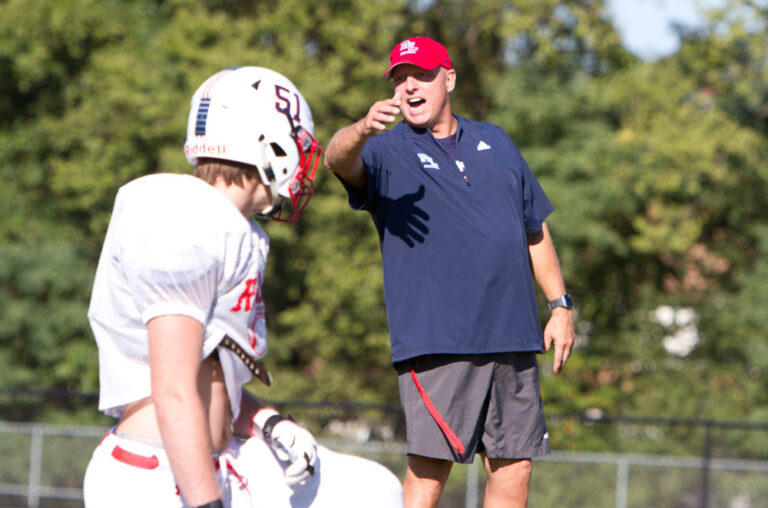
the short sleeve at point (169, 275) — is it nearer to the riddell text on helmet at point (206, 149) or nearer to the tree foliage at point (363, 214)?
the riddell text on helmet at point (206, 149)

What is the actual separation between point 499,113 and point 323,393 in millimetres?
5999

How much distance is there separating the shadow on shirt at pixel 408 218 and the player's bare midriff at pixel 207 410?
128cm

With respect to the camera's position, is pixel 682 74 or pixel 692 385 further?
pixel 682 74

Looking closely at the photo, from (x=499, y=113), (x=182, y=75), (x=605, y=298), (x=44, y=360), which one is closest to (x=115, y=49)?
(x=182, y=75)

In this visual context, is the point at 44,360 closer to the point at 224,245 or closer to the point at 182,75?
the point at 182,75

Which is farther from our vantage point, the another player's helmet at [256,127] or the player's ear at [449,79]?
the player's ear at [449,79]

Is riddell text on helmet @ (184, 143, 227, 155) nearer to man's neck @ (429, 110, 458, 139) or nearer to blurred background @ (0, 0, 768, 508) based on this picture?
man's neck @ (429, 110, 458, 139)

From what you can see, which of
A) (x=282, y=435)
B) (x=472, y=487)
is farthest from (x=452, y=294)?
(x=472, y=487)

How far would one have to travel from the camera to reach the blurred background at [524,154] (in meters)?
16.3

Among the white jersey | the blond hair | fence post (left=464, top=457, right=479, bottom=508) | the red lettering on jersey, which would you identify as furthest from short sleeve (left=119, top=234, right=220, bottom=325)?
fence post (left=464, top=457, right=479, bottom=508)

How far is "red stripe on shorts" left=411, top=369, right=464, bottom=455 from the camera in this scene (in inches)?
125

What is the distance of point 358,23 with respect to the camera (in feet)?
58.6

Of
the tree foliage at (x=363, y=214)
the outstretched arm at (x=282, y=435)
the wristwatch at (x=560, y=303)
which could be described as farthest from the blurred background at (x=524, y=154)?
the outstretched arm at (x=282, y=435)

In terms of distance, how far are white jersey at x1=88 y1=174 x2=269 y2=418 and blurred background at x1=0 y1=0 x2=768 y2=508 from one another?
44.5ft
